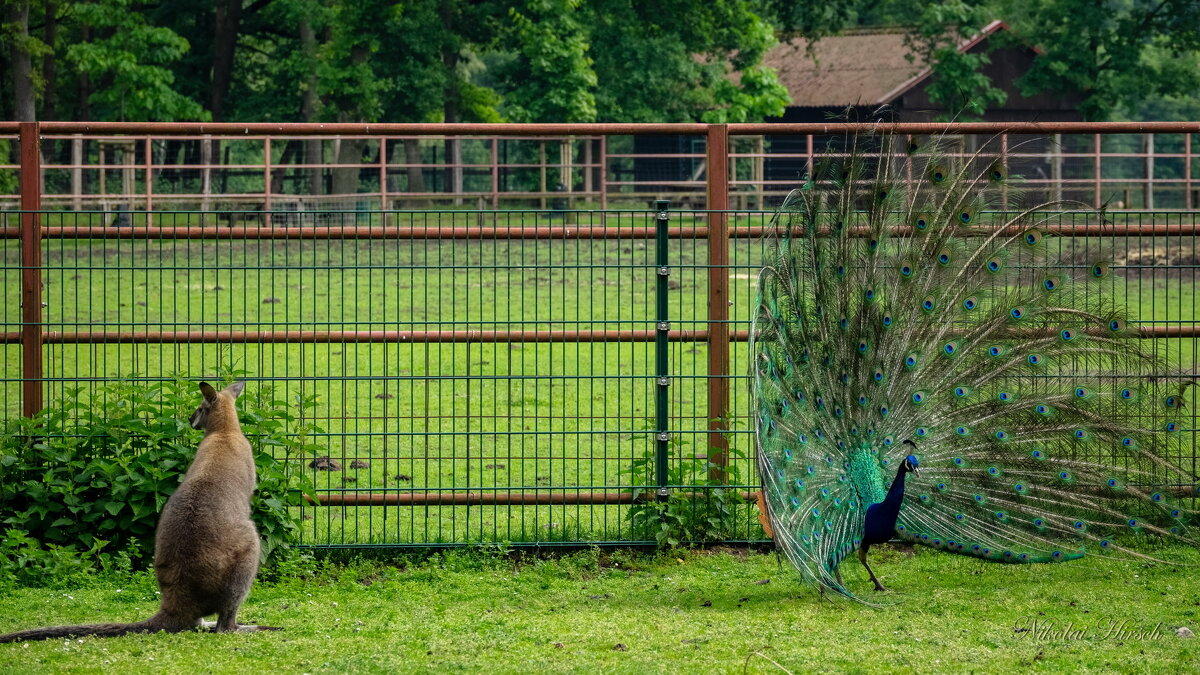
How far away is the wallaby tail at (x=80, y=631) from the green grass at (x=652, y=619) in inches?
3.2

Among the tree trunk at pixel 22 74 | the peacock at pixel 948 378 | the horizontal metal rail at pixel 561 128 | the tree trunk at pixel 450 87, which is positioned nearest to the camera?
the peacock at pixel 948 378

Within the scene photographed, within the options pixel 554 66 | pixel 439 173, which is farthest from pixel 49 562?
pixel 439 173

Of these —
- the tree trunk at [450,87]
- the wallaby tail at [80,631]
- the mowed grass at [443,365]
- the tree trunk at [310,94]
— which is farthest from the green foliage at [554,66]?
the wallaby tail at [80,631]

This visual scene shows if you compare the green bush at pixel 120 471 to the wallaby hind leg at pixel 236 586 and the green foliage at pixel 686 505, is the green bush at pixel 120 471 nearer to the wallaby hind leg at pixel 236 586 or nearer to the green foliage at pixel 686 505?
the wallaby hind leg at pixel 236 586

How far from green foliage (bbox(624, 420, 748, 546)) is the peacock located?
950 mm

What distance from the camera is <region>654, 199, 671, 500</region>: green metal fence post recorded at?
23.4ft

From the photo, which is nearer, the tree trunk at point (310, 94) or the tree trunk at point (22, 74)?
the tree trunk at point (22, 74)

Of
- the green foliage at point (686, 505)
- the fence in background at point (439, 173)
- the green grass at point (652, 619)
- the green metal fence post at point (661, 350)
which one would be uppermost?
the fence in background at point (439, 173)

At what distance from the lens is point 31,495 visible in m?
6.73

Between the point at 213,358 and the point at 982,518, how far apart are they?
26.7 ft

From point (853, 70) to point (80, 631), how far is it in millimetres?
40971

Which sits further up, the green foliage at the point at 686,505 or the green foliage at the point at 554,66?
the green foliage at the point at 554,66

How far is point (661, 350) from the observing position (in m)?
7.22

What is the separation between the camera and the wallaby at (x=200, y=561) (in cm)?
561
